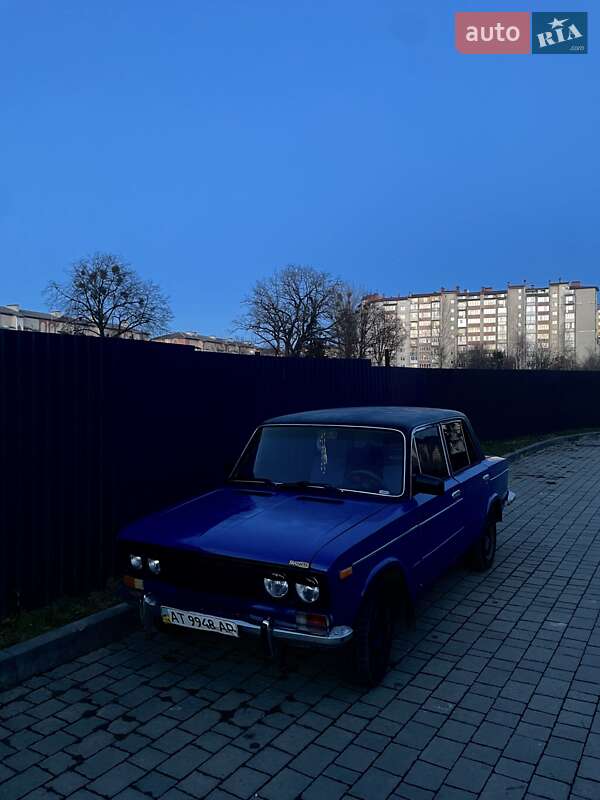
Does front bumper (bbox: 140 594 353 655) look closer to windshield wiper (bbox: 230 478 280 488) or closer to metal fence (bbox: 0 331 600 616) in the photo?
windshield wiper (bbox: 230 478 280 488)

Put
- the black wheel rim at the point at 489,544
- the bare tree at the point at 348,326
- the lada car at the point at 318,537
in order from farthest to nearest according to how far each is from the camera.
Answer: the bare tree at the point at 348,326 → the black wheel rim at the point at 489,544 → the lada car at the point at 318,537

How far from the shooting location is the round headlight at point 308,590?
350 centimetres

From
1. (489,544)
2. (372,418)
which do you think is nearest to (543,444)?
(489,544)

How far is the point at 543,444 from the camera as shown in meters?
17.0

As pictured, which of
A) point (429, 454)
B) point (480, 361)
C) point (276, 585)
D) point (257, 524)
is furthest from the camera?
point (480, 361)

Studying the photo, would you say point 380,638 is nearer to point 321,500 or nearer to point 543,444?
point 321,500

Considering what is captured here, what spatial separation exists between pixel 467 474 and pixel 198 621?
3034 mm

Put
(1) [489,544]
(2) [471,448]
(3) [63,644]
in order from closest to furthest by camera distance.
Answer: (3) [63,644] → (2) [471,448] → (1) [489,544]

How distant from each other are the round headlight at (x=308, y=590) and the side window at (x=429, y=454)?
1.57 m

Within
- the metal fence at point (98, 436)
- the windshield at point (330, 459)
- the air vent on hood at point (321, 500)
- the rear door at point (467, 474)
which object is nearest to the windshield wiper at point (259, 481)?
the windshield at point (330, 459)

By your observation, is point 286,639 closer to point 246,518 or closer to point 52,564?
point 246,518

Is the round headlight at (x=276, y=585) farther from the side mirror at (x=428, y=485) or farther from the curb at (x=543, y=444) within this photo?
the curb at (x=543, y=444)

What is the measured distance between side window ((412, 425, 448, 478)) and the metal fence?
6.95ft

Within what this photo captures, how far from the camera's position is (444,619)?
5.15 meters
